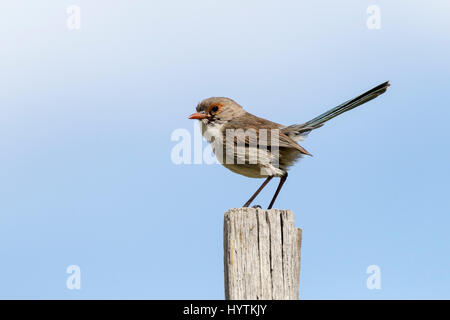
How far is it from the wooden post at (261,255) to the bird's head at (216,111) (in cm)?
306

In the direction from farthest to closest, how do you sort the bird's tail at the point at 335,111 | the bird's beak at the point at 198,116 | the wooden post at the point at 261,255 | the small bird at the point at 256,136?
the bird's beak at the point at 198,116 < the bird's tail at the point at 335,111 < the small bird at the point at 256,136 < the wooden post at the point at 261,255

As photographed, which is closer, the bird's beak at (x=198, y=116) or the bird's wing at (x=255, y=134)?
the bird's wing at (x=255, y=134)

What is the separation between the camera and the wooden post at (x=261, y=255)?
473 centimetres

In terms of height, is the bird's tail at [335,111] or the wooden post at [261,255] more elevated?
the bird's tail at [335,111]

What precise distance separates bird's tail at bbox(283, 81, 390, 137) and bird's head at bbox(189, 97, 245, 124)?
802mm

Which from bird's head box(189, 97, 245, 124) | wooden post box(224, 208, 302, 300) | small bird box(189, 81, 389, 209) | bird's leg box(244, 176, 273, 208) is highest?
bird's head box(189, 97, 245, 124)

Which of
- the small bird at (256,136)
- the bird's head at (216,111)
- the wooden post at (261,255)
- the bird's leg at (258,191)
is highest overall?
the bird's head at (216,111)

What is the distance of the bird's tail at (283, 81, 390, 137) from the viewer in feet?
24.4

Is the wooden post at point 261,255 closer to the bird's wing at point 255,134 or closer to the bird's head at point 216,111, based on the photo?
the bird's wing at point 255,134

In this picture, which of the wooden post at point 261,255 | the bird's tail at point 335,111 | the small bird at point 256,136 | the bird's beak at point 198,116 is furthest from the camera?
the bird's beak at point 198,116

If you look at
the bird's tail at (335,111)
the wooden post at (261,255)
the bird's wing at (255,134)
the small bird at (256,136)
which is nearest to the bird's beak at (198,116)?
the small bird at (256,136)

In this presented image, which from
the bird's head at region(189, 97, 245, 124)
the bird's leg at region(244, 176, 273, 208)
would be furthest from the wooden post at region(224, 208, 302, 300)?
the bird's head at region(189, 97, 245, 124)

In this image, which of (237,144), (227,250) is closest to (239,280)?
(227,250)

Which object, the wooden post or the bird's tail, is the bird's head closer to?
the bird's tail
